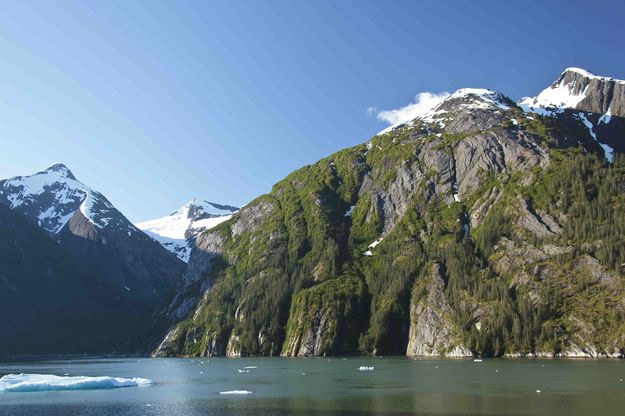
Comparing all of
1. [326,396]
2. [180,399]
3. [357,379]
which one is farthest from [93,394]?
[357,379]

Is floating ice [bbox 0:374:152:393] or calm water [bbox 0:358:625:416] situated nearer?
calm water [bbox 0:358:625:416]

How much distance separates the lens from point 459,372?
123 meters

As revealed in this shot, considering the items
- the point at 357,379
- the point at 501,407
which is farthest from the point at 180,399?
the point at 501,407

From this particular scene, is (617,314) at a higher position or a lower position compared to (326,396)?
higher

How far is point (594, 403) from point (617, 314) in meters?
139

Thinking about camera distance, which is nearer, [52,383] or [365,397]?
[365,397]

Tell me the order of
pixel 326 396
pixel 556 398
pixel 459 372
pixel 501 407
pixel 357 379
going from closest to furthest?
1. pixel 501 407
2. pixel 556 398
3. pixel 326 396
4. pixel 357 379
5. pixel 459 372

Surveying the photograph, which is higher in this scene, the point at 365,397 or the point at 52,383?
the point at 365,397

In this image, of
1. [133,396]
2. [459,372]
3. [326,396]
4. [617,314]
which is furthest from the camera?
[617,314]

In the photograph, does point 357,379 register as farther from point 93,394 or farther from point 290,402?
point 93,394

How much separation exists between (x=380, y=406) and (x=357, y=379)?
43788 mm

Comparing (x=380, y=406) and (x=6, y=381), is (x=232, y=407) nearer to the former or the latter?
(x=380, y=406)

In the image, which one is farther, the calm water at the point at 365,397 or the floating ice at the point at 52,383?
the floating ice at the point at 52,383

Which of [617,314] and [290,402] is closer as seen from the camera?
[290,402]
